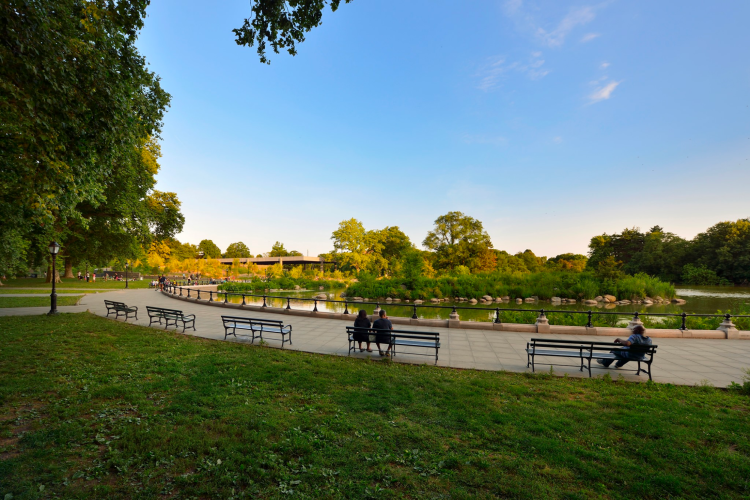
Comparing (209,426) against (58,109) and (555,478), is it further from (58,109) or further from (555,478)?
(58,109)

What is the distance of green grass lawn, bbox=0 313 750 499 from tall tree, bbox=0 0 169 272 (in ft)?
12.7

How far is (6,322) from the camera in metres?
12.1

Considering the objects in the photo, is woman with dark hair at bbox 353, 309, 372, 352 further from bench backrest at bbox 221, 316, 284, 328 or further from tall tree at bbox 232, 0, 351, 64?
tall tree at bbox 232, 0, 351, 64

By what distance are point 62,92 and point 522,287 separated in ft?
114

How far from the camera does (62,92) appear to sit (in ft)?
16.2

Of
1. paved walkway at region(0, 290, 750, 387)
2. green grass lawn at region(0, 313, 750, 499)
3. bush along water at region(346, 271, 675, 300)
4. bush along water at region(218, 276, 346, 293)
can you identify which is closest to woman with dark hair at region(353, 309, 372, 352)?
paved walkway at region(0, 290, 750, 387)

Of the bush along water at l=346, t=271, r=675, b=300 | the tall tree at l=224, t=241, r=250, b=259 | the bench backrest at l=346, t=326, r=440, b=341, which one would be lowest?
the bush along water at l=346, t=271, r=675, b=300

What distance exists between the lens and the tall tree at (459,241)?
4778 cm

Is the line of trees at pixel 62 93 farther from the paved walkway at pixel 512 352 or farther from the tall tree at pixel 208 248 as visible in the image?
the tall tree at pixel 208 248

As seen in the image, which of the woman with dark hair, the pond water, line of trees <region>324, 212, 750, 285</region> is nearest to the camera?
the woman with dark hair

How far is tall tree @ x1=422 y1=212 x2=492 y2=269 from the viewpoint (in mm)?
47781

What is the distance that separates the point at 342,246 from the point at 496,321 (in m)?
38.8

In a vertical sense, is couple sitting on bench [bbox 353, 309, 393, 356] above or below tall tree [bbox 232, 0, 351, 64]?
below

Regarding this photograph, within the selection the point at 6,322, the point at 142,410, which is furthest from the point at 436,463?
the point at 6,322
